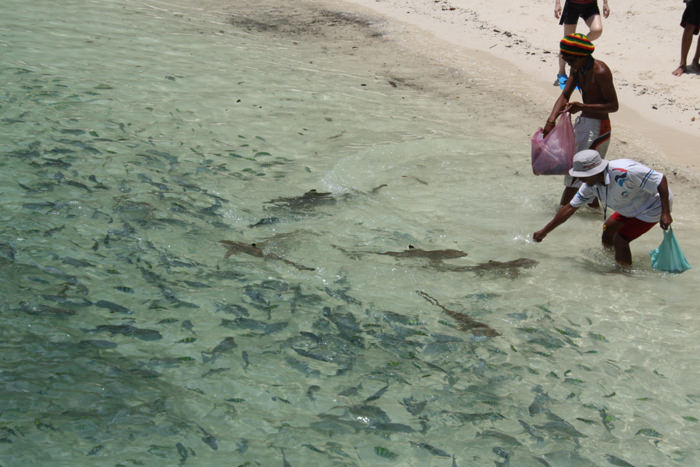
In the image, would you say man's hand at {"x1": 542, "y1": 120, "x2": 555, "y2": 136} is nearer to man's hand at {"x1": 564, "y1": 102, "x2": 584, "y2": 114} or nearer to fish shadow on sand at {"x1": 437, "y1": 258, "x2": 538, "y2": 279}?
man's hand at {"x1": 564, "y1": 102, "x2": 584, "y2": 114}

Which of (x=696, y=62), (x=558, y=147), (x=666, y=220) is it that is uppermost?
(x=696, y=62)

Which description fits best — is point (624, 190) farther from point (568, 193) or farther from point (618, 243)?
point (568, 193)

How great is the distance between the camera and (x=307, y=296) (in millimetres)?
5137

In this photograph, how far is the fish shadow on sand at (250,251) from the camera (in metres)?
5.56

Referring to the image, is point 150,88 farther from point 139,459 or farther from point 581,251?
point 139,459

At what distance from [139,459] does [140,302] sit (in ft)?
5.06

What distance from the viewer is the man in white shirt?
205 inches

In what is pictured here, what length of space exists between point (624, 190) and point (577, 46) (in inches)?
51.5

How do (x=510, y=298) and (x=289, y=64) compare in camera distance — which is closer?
(x=510, y=298)

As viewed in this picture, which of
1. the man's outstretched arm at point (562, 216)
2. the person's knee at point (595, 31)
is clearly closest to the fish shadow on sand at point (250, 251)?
the man's outstretched arm at point (562, 216)

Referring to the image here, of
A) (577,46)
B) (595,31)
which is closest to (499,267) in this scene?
(577,46)

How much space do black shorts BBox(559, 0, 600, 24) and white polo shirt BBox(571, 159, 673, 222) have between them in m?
4.70

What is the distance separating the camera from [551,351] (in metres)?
4.77

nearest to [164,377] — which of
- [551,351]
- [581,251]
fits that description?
[551,351]
